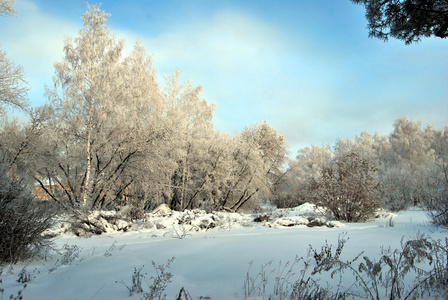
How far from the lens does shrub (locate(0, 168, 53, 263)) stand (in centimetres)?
419

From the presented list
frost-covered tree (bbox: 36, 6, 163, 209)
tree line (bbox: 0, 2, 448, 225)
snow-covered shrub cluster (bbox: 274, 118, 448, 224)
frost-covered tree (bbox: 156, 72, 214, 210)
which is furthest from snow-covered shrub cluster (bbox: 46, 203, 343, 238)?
frost-covered tree (bbox: 156, 72, 214, 210)

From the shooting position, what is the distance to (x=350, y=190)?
438 inches

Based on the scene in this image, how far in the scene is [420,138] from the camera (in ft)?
131

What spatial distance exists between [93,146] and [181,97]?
882cm

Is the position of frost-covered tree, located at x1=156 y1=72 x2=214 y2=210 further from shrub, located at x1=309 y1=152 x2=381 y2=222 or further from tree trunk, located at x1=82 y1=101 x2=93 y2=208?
shrub, located at x1=309 y1=152 x2=381 y2=222

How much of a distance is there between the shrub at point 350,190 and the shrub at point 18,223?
10.6 meters

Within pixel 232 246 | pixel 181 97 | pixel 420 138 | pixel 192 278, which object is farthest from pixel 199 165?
pixel 420 138

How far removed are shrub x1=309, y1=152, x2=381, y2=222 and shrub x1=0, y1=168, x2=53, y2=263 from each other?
34.6 feet

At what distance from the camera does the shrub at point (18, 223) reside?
419 centimetres

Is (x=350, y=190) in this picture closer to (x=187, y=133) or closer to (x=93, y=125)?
(x=187, y=133)

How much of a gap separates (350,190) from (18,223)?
36.3 feet

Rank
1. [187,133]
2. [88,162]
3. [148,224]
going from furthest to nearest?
[187,133] < [88,162] < [148,224]

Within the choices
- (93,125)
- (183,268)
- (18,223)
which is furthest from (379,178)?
(18,223)

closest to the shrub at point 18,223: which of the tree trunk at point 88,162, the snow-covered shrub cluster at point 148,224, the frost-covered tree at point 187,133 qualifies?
the snow-covered shrub cluster at point 148,224
